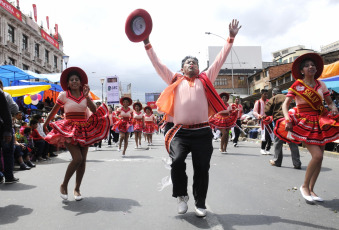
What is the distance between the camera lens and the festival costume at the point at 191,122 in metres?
3.72

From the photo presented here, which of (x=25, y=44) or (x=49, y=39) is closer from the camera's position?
(x=25, y=44)

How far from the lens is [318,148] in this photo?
4.34 metres

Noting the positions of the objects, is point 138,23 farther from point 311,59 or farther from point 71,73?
point 311,59

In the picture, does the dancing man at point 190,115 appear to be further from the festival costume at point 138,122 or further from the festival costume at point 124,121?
the festival costume at point 138,122

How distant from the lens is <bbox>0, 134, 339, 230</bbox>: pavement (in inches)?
138

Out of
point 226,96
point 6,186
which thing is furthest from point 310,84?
point 226,96

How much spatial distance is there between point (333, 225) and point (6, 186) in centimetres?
535

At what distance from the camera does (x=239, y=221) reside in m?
3.54

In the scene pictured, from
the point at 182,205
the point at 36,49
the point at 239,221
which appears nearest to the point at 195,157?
the point at 182,205

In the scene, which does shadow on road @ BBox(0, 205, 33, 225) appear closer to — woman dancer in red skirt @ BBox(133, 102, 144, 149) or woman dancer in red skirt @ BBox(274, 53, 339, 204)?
woman dancer in red skirt @ BBox(274, 53, 339, 204)

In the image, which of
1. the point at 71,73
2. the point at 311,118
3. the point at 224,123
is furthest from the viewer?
the point at 224,123

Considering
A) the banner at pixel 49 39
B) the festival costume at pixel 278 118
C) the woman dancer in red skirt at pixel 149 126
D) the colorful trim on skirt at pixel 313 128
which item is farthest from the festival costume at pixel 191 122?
the banner at pixel 49 39

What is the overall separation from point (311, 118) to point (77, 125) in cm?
335

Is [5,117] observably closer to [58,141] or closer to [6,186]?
[58,141]
